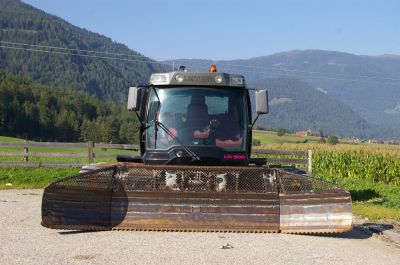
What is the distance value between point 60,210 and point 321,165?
22568 mm

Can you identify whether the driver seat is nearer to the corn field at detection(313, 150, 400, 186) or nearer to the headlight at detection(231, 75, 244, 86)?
the headlight at detection(231, 75, 244, 86)

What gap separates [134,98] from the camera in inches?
404

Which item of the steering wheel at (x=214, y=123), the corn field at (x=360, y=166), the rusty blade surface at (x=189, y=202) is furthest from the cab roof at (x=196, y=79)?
the corn field at (x=360, y=166)

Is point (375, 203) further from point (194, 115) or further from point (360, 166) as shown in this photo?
point (360, 166)

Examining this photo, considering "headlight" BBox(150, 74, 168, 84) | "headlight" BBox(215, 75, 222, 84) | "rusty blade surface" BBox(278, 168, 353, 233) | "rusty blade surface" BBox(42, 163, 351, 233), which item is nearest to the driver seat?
"headlight" BBox(215, 75, 222, 84)

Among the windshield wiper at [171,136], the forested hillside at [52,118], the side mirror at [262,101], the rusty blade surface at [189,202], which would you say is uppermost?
the side mirror at [262,101]

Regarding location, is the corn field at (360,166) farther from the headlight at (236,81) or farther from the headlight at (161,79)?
the headlight at (161,79)

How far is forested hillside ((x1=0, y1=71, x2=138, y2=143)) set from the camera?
113 metres

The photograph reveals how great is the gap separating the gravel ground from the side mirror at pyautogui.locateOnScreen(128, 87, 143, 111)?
7.37ft

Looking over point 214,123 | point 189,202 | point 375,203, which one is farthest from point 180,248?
point 375,203

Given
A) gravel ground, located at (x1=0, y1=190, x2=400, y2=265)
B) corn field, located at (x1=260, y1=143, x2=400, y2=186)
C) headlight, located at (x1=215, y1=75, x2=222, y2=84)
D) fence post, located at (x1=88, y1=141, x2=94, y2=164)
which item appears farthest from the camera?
corn field, located at (x1=260, y1=143, x2=400, y2=186)

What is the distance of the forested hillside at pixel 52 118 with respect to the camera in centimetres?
11262

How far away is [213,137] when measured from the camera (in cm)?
1038

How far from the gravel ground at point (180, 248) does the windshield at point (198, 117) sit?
188 cm
